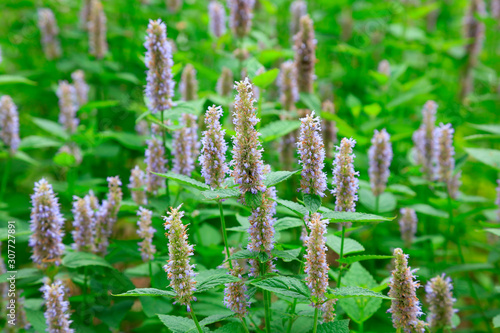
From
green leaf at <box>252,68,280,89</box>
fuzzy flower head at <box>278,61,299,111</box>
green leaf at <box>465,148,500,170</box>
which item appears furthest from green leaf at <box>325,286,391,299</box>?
fuzzy flower head at <box>278,61,299,111</box>

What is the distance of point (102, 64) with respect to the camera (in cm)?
586

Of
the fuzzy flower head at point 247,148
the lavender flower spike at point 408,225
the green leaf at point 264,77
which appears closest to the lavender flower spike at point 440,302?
the lavender flower spike at point 408,225

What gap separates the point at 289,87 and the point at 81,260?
2.34m

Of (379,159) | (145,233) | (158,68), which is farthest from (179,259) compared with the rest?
(379,159)

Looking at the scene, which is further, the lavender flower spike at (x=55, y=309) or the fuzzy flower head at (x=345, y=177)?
the lavender flower spike at (x=55, y=309)

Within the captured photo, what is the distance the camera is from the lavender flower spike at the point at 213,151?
7.88 ft

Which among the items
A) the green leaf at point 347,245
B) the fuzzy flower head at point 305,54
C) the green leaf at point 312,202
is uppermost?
the fuzzy flower head at point 305,54

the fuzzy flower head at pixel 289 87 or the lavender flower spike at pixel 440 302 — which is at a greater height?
the fuzzy flower head at pixel 289 87

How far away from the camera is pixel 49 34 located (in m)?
6.17

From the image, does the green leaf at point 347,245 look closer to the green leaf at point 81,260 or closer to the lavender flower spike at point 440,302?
the lavender flower spike at point 440,302

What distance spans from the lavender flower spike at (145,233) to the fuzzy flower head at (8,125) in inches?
70.2

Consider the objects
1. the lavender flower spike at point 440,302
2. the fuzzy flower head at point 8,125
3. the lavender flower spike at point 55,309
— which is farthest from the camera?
the fuzzy flower head at point 8,125

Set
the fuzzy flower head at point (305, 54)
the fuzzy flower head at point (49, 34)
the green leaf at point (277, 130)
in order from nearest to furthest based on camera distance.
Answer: the green leaf at point (277, 130) < the fuzzy flower head at point (305, 54) < the fuzzy flower head at point (49, 34)

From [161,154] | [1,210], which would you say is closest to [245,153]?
[161,154]
